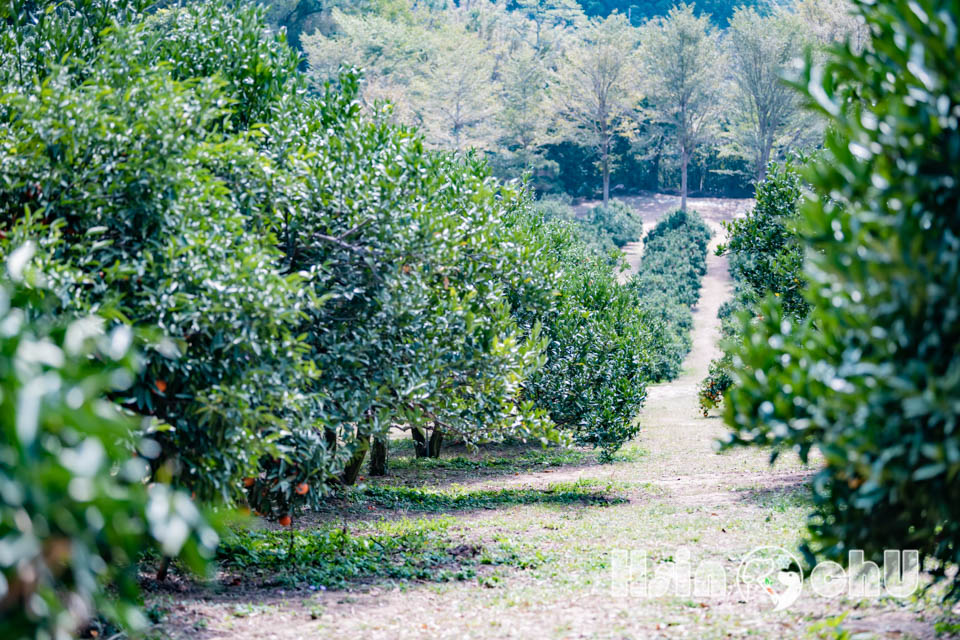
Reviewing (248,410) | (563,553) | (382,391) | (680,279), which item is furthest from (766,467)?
(680,279)

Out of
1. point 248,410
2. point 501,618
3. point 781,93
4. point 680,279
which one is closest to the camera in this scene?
point 248,410

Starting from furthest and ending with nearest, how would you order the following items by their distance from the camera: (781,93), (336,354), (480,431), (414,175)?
(781,93)
(480,431)
(414,175)
(336,354)

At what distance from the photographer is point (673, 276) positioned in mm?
43781

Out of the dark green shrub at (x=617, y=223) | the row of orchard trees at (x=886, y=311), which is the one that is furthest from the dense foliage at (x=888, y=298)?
the dark green shrub at (x=617, y=223)

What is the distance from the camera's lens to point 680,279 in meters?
43.7

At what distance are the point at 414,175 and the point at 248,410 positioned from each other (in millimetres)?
4475

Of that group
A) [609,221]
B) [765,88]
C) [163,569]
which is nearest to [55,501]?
[163,569]

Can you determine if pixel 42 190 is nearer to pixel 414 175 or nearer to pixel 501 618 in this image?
pixel 414 175

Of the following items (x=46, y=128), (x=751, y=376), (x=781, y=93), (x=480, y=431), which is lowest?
(x=480, y=431)

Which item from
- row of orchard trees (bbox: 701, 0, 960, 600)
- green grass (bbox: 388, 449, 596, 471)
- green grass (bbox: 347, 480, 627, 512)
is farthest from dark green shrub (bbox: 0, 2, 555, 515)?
green grass (bbox: 388, 449, 596, 471)

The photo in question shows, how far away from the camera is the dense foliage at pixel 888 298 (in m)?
3.18

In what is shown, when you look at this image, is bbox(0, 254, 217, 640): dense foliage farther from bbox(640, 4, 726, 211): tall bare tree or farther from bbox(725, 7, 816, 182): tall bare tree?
bbox(640, 4, 726, 211): tall bare tree

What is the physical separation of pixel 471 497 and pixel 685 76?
1987 inches

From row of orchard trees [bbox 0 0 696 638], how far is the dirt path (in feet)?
4.41
